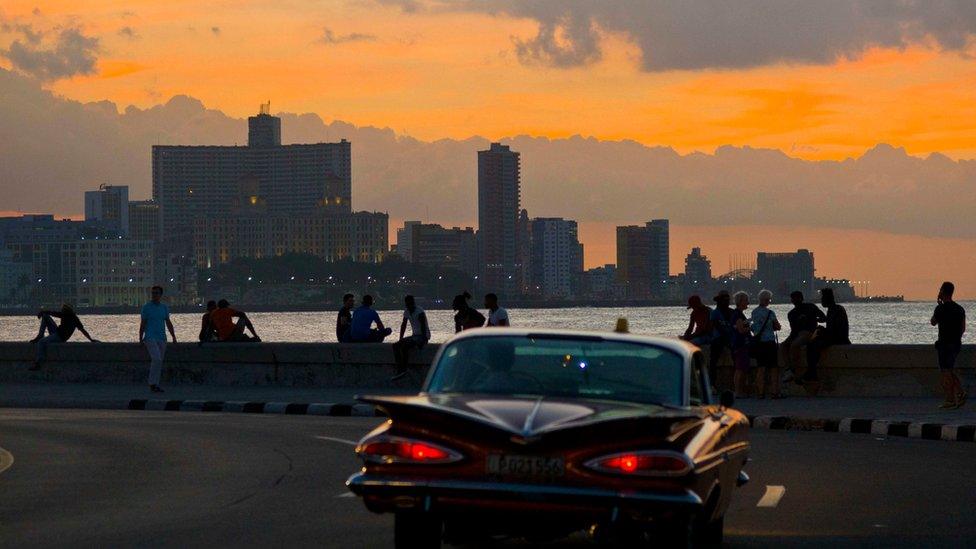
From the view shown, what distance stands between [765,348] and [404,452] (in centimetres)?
1945

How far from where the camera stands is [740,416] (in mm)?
12367

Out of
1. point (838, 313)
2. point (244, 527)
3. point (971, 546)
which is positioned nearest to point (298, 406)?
point (838, 313)

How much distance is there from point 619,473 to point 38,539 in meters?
4.34

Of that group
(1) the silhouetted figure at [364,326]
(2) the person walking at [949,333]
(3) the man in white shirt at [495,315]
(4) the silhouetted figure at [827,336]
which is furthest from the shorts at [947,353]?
(1) the silhouetted figure at [364,326]

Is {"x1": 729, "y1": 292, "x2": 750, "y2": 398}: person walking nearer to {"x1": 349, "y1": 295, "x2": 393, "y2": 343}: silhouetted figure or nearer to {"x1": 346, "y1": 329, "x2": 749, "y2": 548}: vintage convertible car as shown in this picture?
{"x1": 349, "y1": 295, "x2": 393, "y2": 343}: silhouetted figure

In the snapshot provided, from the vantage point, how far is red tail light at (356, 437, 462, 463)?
998cm

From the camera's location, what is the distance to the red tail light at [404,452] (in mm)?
9977

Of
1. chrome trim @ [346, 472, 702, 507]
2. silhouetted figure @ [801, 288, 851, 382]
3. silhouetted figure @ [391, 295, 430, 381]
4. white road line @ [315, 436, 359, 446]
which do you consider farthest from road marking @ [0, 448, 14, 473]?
silhouetted figure @ [801, 288, 851, 382]

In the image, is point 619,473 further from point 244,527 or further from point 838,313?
point 838,313

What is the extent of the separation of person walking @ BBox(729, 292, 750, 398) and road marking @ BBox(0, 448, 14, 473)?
12509mm

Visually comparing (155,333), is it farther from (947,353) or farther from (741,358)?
(947,353)

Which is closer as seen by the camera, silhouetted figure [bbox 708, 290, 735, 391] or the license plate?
the license plate

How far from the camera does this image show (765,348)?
28969 millimetres

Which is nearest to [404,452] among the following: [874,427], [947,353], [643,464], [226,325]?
[643,464]
